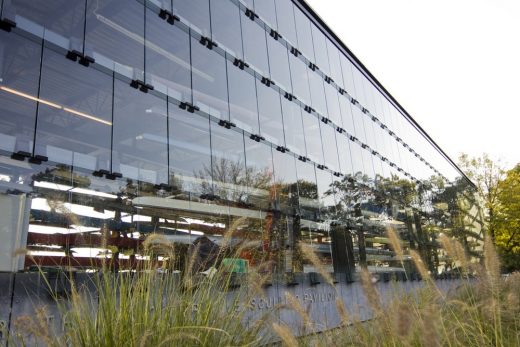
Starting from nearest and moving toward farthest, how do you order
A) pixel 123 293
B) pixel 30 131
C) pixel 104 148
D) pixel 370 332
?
pixel 123 293 < pixel 370 332 < pixel 30 131 < pixel 104 148

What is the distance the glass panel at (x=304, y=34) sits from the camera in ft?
44.8

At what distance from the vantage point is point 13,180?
4.93m

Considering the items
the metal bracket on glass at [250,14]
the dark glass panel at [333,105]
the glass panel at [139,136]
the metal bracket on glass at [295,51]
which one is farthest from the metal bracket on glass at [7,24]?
the dark glass panel at [333,105]

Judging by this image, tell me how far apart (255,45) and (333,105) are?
187 inches

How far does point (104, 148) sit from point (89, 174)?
53 centimetres

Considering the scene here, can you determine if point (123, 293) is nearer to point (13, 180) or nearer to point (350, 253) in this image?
point (13, 180)

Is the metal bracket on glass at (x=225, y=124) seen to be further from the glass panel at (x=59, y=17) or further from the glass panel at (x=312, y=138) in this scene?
the glass panel at (x=312, y=138)

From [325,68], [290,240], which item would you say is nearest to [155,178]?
[290,240]

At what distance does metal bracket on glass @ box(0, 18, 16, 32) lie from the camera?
5.46 meters

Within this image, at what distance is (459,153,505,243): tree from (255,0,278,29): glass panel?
26759mm

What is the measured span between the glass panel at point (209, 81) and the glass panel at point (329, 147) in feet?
15.8

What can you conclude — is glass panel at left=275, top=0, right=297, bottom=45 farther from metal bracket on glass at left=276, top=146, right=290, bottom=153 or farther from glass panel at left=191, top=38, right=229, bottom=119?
glass panel at left=191, top=38, right=229, bottom=119

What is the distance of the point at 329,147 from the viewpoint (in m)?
13.5

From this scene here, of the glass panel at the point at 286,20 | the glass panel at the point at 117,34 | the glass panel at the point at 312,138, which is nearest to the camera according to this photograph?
the glass panel at the point at 117,34
